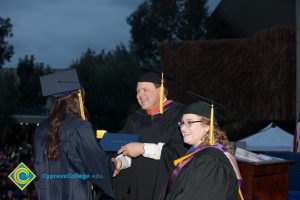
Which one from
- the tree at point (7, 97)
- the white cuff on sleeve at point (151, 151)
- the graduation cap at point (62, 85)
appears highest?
the graduation cap at point (62, 85)

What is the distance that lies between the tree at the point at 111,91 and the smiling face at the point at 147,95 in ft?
106

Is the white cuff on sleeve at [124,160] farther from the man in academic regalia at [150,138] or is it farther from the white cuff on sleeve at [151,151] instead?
the white cuff on sleeve at [151,151]

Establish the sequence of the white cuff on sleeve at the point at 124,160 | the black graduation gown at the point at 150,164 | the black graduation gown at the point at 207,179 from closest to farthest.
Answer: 1. the black graduation gown at the point at 207,179
2. the black graduation gown at the point at 150,164
3. the white cuff on sleeve at the point at 124,160

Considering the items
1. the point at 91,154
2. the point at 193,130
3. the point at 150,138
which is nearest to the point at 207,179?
the point at 193,130

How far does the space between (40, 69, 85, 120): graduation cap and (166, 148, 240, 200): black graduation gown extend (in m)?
1.52

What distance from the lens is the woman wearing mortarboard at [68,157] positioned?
4.16 m

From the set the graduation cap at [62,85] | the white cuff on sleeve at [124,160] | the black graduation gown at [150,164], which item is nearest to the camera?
the graduation cap at [62,85]

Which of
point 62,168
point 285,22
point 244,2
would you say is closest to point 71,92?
point 62,168

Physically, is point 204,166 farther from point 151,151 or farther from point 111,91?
point 111,91

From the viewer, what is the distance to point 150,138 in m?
4.77

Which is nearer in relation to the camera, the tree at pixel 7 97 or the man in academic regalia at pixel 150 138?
the man in academic regalia at pixel 150 138

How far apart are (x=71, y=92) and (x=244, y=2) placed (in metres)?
37.7

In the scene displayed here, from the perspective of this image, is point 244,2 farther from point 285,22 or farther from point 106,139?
point 106,139

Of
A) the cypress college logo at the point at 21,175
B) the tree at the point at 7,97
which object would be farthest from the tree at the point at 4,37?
the cypress college logo at the point at 21,175
